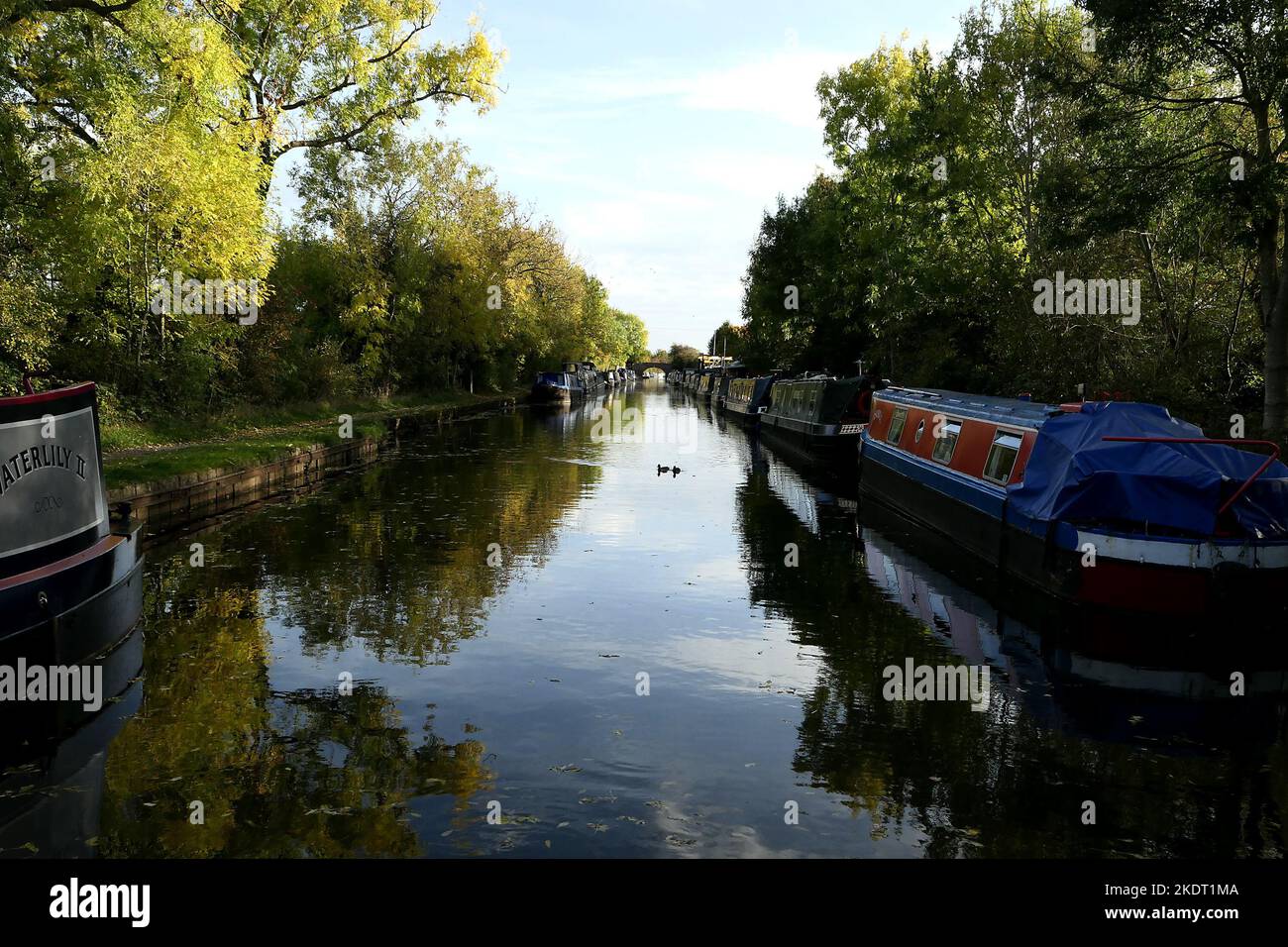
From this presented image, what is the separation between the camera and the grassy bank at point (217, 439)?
54.1 ft

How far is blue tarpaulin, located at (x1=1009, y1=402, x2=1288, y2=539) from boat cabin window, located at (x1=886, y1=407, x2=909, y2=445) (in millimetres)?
8058

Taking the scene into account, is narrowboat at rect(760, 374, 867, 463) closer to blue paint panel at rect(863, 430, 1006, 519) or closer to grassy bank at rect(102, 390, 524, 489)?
blue paint panel at rect(863, 430, 1006, 519)

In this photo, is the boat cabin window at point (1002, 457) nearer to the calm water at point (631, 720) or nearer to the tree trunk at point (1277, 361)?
the calm water at point (631, 720)

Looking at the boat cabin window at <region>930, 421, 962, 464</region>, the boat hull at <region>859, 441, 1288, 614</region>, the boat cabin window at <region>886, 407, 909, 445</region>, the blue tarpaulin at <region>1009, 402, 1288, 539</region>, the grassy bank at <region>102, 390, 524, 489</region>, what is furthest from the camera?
the boat cabin window at <region>886, 407, 909, 445</region>

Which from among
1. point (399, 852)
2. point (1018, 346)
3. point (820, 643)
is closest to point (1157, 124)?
point (1018, 346)

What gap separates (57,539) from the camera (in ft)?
26.2

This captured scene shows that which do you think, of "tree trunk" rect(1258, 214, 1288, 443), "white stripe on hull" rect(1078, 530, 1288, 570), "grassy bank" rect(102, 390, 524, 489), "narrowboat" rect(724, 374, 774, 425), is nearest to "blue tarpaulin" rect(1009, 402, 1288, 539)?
"white stripe on hull" rect(1078, 530, 1288, 570)

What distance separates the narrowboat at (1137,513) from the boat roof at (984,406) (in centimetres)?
14

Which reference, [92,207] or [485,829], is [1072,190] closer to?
[485,829]

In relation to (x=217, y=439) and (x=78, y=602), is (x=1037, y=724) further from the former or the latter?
(x=217, y=439)

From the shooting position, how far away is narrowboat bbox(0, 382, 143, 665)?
725cm

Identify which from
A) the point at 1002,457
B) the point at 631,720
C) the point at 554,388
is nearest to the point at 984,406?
the point at 1002,457
